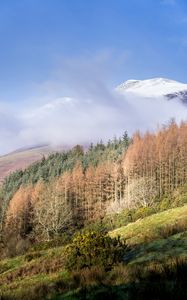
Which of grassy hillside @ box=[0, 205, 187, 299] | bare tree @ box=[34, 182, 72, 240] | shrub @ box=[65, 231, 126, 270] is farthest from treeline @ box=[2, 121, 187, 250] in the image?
shrub @ box=[65, 231, 126, 270]

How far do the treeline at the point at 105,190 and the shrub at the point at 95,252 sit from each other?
2709 inches

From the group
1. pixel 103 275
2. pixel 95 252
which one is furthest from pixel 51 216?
pixel 103 275

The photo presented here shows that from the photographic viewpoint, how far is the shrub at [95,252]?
17875 millimetres

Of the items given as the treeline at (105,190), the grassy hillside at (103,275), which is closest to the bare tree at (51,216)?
the treeline at (105,190)

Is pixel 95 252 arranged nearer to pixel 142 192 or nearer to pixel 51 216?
pixel 142 192

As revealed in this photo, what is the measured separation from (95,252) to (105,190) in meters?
95.5

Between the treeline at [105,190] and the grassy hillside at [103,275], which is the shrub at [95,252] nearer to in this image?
the grassy hillside at [103,275]

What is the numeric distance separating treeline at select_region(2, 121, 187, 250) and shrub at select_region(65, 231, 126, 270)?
226ft

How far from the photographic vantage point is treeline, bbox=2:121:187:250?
311ft

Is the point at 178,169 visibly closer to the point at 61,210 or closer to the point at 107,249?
the point at 61,210

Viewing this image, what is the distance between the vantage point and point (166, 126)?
424ft

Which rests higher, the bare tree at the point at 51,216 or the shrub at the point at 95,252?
the shrub at the point at 95,252

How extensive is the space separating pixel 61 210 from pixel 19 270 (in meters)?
70.4

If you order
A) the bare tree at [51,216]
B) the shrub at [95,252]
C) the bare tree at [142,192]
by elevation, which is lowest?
the bare tree at [51,216]
